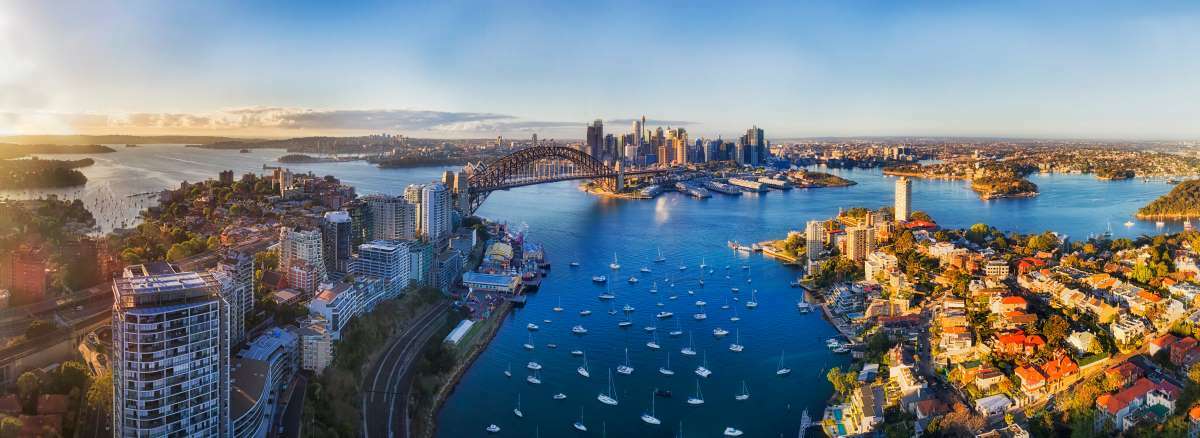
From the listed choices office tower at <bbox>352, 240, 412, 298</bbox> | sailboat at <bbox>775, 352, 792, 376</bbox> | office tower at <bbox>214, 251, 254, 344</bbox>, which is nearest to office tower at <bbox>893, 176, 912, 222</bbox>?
sailboat at <bbox>775, 352, 792, 376</bbox>

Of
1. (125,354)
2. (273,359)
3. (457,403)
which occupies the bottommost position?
(457,403)

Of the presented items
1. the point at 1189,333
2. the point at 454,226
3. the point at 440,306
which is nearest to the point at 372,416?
the point at 440,306

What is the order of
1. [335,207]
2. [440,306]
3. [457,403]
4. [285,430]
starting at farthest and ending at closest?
[335,207] → [440,306] → [457,403] → [285,430]

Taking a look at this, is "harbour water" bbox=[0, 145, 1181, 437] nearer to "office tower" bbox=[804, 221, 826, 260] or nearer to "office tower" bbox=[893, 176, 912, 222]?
"office tower" bbox=[804, 221, 826, 260]

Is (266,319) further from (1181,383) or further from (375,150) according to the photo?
(375,150)

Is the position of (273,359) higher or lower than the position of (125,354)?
lower

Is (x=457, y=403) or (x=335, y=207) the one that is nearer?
(x=457, y=403)

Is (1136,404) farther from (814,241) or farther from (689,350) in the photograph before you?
(814,241)
